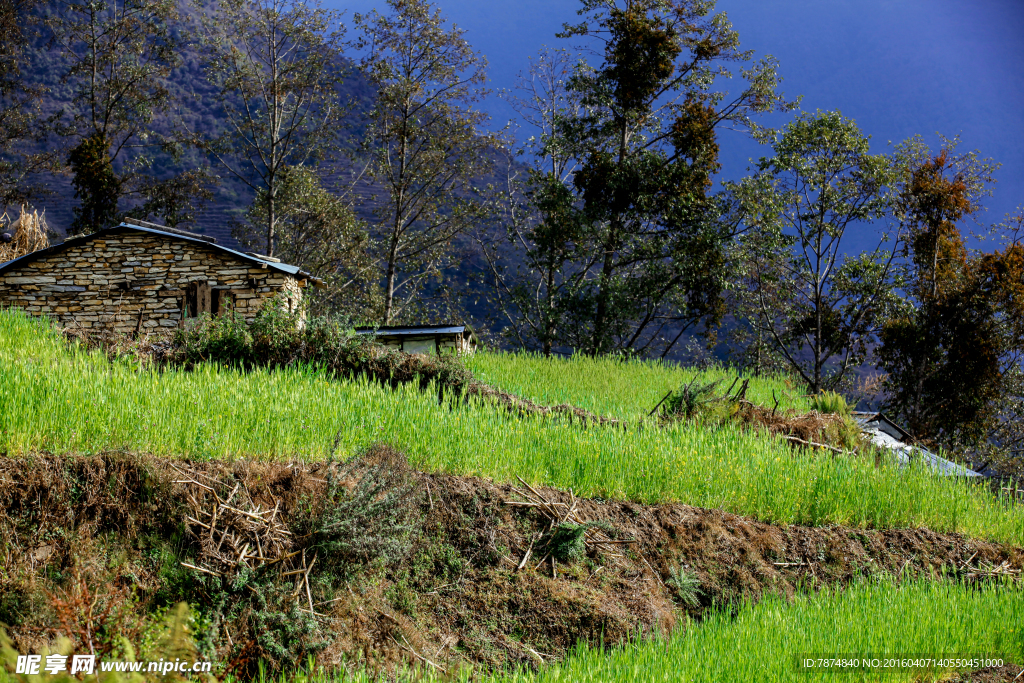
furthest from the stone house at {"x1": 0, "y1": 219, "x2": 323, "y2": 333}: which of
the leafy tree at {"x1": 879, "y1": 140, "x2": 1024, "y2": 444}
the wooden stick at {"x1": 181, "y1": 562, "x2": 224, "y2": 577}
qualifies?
the leafy tree at {"x1": 879, "y1": 140, "x2": 1024, "y2": 444}

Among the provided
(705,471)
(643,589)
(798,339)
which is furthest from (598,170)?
(643,589)

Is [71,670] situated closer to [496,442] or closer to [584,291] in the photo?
[496,442]

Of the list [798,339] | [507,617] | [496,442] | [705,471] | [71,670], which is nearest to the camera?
[71,670]

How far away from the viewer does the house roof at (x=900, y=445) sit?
1128 centimetres

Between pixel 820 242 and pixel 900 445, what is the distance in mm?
15828

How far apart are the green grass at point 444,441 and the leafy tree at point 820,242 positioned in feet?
54.1

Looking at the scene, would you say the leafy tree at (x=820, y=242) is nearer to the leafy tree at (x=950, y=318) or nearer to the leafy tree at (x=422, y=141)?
the leafy tree at (x=950, y=318)

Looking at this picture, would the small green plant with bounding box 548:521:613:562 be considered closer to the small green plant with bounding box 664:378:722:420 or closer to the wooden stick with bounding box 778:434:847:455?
the small green plant with bounding box 664:378:722:420

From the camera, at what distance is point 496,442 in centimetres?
778

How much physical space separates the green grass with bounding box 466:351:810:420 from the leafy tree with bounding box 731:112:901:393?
27.1 ft

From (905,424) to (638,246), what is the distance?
36.5 ft

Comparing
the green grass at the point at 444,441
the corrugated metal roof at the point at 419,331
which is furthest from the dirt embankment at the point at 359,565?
the corrugated metal roof at the point at 419,331

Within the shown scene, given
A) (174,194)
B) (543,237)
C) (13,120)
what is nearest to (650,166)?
(543,237)

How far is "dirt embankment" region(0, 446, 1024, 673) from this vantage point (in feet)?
16.7
